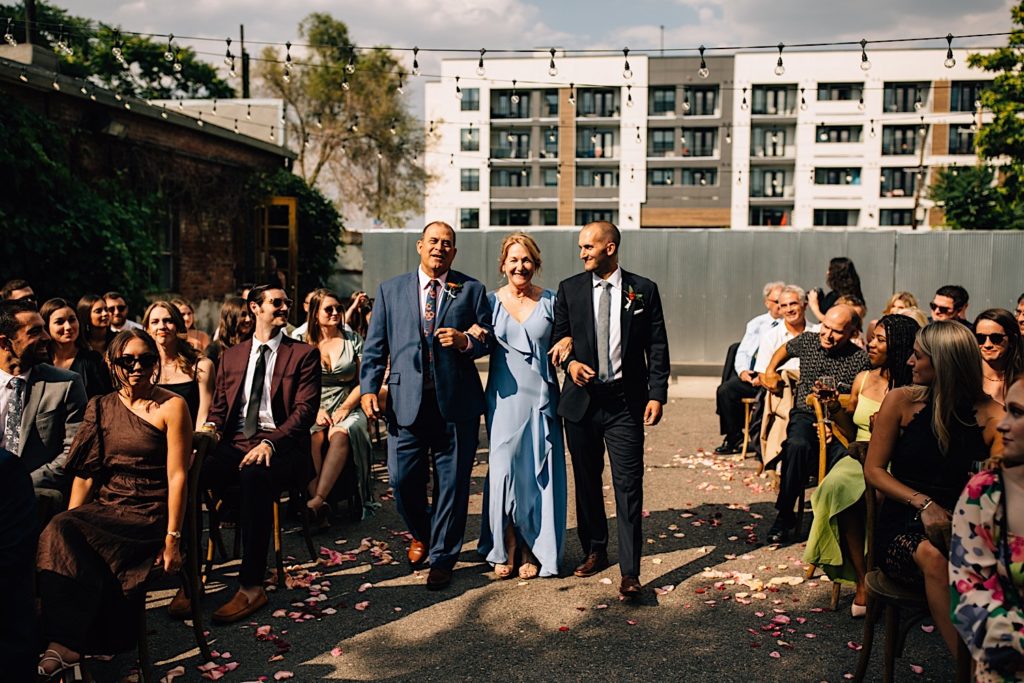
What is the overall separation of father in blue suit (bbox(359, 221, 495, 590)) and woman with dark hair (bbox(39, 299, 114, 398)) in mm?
1748

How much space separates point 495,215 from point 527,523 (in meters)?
65.0

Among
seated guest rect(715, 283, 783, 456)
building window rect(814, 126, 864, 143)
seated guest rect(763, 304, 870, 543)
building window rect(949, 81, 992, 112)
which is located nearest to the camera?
seated guest rect(763, 304, 870, 543)

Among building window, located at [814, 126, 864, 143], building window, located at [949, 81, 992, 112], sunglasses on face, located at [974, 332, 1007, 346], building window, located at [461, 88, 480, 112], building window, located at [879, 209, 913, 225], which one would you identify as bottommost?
sunglasses on face, located at [974, 332, 1007, 346]

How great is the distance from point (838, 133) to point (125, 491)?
66.1 metres

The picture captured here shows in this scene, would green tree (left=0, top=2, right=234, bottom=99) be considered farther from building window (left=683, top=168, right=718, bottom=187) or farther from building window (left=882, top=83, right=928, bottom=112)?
building window (left=882, top=83, right=928, bottom=112)

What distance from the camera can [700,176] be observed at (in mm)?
66500

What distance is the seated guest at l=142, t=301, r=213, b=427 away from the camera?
251 inches

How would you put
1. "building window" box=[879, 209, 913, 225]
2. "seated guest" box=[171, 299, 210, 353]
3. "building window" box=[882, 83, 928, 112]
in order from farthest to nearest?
"building window" box=[879, 209, 913, 225]
"building window" box=[882, 83, 928, 112]
"seated guest" box=[171, 299, 210, 353]

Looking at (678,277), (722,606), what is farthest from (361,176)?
(722,606)

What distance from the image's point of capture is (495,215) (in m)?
69.9

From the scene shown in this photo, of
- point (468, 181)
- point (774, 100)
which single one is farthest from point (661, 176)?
point (468, 181)

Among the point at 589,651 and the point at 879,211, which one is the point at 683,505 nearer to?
the point at 589,651

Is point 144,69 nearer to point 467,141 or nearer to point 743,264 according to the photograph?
point 467,141

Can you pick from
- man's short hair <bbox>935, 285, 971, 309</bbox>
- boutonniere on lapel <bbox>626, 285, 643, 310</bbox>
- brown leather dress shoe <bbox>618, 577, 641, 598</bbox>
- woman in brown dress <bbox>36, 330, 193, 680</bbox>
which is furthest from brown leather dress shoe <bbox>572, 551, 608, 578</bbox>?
man's short hair <bbox>935, 285, 971, 309</bbox>
